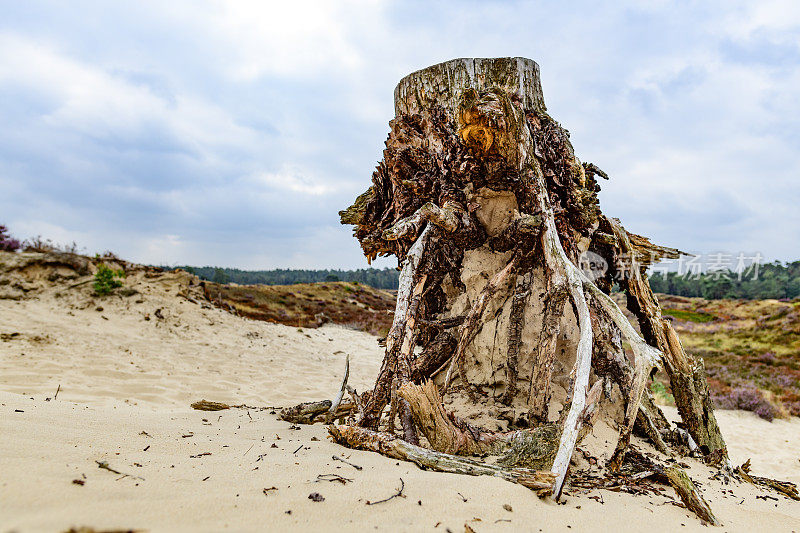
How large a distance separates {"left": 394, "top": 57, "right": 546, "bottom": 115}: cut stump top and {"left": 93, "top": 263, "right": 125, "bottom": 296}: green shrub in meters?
9.69

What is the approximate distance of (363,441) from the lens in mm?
2453

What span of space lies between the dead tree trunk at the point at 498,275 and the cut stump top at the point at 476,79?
1cm

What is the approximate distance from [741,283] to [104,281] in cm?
6628

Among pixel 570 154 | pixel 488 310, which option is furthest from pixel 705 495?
pixel 570 154

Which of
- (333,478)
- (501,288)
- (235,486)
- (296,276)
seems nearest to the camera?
(235,486)

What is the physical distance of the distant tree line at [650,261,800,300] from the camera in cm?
4822

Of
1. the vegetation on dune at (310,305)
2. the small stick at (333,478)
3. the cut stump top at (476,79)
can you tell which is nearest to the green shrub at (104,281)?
the vegetation on dune at (310,305)

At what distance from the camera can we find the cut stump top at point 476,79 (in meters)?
3.41

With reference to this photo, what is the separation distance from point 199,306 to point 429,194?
9698 millimetres

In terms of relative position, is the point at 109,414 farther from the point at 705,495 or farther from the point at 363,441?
the point at 705,495

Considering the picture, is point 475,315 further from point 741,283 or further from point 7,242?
point 741,283

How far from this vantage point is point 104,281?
987 cm

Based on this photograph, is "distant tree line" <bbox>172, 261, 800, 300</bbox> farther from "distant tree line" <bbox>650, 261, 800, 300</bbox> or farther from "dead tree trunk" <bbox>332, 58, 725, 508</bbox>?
"dead tree trunk" <bbox>332, 58, 725, 508</bbox>

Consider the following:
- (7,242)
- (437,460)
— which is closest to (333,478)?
(437,460)
